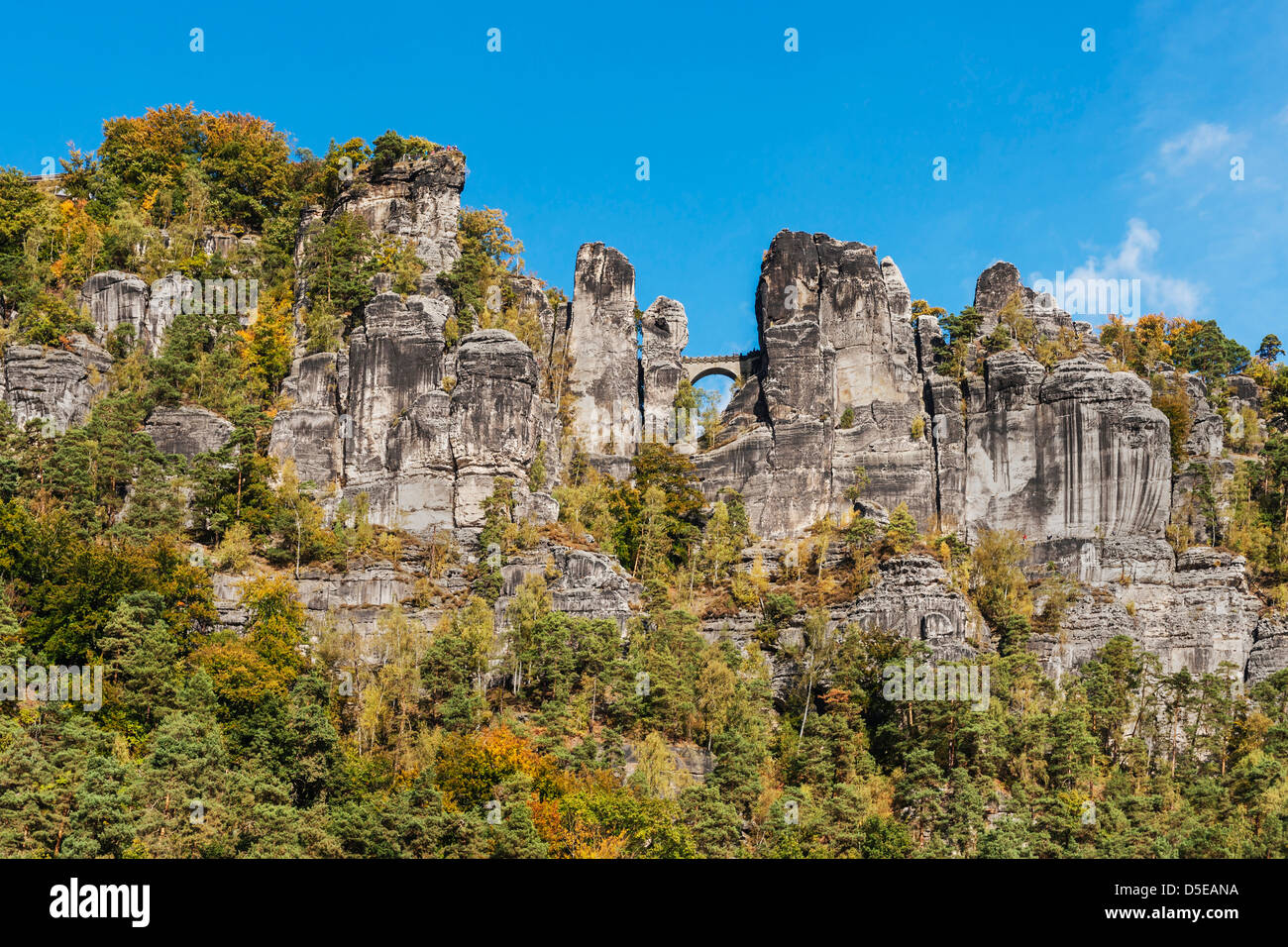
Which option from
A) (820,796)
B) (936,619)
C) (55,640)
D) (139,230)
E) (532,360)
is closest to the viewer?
(55,640)

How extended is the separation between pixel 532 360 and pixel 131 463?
16.6 metres

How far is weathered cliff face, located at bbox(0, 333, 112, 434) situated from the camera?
62906 mm

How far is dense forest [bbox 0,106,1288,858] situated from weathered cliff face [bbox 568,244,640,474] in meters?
2.61

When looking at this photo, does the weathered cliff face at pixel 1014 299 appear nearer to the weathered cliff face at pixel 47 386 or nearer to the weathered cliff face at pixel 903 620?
the weathered cliff face at pixel 903 620

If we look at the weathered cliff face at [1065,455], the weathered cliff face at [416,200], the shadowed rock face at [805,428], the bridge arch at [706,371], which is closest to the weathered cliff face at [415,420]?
the shadowed rock face at [805,428]

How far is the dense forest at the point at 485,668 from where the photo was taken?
44125 mm

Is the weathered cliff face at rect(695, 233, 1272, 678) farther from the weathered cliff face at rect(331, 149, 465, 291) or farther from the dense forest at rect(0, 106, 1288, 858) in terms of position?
the weathered cliff face at rect(331, 149, 465, 291)

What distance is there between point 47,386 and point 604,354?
993 inches

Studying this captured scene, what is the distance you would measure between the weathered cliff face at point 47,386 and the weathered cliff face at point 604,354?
21.8 metres

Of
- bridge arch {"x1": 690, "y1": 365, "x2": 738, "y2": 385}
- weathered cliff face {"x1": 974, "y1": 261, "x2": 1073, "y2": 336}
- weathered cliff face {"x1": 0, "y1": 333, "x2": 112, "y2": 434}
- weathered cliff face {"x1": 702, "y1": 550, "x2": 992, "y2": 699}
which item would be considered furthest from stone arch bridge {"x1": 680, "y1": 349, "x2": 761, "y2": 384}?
weathered cliff face {"x1": 0, "y1": 333, "x2": 112, "y2": 434}

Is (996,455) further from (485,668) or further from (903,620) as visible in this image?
(485,668)
